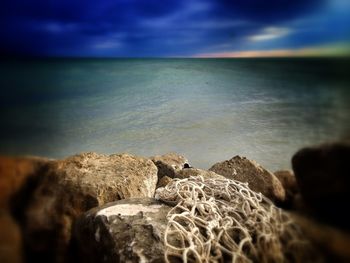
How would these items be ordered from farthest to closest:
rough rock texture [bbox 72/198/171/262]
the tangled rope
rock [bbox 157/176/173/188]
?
rock [bbox 157/176/173/188], rough rock texture [bbox 72/198/171/262], the tangled rope

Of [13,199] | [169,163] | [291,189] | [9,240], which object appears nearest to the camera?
[291,189]

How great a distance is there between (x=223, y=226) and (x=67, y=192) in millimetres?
942

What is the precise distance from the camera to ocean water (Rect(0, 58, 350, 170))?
1083mm

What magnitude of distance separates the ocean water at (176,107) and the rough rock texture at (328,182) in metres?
0.04

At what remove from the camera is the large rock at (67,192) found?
173 cm

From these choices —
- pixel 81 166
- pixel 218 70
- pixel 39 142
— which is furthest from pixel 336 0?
pixel 81 166

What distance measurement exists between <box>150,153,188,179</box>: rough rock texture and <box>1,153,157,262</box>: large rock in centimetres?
36

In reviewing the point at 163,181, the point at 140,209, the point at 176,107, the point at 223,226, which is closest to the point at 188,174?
the point at 163,181

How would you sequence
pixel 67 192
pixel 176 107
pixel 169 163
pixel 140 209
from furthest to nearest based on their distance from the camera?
pixel 169 163 < pixel 176 107 < pixel 67 192 < pixel 140 209

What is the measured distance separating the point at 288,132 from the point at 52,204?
134 cm

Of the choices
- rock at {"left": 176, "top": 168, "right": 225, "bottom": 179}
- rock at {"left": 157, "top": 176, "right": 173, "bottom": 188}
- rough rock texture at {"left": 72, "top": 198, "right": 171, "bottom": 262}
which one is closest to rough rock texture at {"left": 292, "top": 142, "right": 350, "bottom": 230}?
rough rock texture at {"left": 72, "top": 198, "right": 171, "bottom": 262}

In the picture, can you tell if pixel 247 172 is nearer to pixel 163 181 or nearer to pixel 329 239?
pixel 163 181

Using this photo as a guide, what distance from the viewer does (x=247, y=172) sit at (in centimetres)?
276

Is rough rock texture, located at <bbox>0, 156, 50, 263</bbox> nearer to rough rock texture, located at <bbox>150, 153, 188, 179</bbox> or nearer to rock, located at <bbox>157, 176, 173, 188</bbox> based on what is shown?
rock, located at <bbox>157, 176, 173, 188</bbox>
